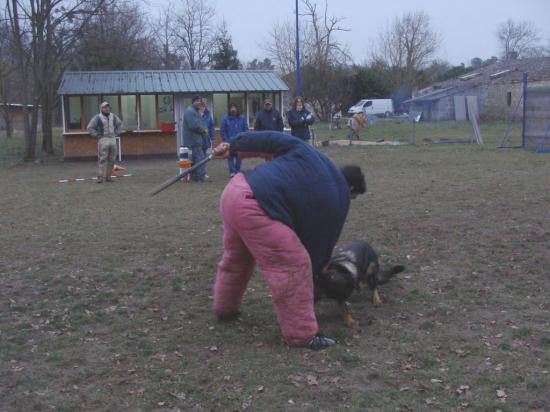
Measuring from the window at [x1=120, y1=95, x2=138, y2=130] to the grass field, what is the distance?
12.7 metres

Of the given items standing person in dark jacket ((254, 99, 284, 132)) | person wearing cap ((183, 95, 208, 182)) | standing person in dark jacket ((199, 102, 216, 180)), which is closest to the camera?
standing person in dark jacket ((254, 99, 284, 132))

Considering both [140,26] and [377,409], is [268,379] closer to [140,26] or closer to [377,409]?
[377,409]

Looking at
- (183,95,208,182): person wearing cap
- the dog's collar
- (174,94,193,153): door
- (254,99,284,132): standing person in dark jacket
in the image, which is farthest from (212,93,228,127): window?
the dog's collar

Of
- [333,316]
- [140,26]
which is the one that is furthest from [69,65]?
[333,316]

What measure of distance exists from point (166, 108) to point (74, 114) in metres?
3.14

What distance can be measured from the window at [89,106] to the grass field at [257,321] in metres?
12.5

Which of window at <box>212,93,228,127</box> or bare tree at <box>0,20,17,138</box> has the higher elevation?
bare tree at <box>0,20,17,138</box>

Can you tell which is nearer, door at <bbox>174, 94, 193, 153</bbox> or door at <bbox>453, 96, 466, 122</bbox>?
door at <bbox>174, 94, 193, 153</bbox>

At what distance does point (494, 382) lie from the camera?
4234mm

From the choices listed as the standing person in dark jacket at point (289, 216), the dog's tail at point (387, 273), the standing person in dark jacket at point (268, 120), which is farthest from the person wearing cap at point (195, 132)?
the standing person in dark jacket at point (289, 216)

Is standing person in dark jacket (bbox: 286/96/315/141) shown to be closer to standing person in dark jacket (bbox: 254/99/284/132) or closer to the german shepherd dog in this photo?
standing person in dark jacket (bbox: 254/99/284/132)

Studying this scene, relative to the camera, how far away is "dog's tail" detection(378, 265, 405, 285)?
249 inches

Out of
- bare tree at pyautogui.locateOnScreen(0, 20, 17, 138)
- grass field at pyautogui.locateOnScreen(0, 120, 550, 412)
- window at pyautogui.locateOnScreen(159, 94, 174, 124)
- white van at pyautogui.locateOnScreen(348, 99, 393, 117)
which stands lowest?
grass field at pyautogui.locateOnScreen(0, 120, 550, 412)

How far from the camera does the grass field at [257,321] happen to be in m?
4.18
